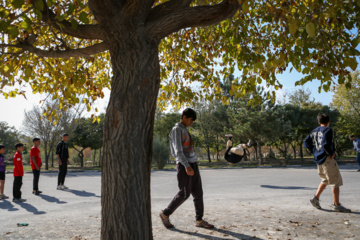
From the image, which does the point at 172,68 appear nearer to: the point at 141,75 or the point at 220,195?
the point at 220,195

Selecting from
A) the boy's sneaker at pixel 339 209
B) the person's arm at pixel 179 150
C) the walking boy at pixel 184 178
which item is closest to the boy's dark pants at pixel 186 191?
the walking boy at pixel 184 178

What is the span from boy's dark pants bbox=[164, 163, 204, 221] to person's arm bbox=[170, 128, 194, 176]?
168 mm

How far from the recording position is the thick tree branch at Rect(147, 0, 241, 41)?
10.9 ft

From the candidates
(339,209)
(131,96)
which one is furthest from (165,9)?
(339,209)

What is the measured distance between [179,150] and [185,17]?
86.7 inches

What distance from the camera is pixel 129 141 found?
9.93ft

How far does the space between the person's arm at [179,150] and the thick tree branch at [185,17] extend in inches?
72.7

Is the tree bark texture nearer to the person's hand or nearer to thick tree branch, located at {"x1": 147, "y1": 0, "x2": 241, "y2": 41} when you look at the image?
thick tree branch, located at {"x1": 147, "y1": 0, "x2": 241, "y2": 41}

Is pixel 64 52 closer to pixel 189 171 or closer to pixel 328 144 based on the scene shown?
pixel 189 171

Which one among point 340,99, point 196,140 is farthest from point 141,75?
point 340,99

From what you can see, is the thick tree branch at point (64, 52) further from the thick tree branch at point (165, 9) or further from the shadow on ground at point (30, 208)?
the shadow on ground at point (30, 208)

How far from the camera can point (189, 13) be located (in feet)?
10.9

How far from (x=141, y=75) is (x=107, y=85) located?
13.2 feet

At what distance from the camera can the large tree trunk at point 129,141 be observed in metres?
2.98
